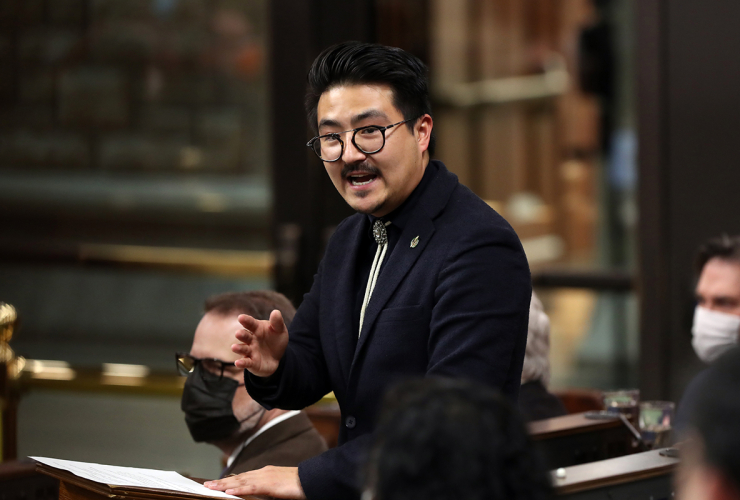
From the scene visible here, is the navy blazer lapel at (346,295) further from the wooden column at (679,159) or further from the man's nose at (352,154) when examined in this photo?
the wooden column at (679,159)

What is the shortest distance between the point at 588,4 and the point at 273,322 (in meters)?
8.16

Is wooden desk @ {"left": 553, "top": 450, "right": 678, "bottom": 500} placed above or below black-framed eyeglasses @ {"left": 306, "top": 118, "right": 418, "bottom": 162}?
below

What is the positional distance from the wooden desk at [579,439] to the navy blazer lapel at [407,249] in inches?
26.9

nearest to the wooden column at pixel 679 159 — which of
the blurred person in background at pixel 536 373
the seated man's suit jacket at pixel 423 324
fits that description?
the blurred person in background at pixel 536 373

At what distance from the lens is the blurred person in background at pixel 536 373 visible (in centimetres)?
276

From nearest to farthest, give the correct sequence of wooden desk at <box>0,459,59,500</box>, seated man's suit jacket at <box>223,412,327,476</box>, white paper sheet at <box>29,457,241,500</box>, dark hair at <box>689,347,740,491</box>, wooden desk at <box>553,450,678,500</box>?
1. dark hair at <box>689,347,740,491</box>
2. white paper sheet at <box>29,457,241,500</box>
3. wooden desk at <box>553,450,678,500</box>
4. seated man's suit jacket at <box>223,412,327,476</box>
5. wooden desk at <box>0,459,59,500</box>

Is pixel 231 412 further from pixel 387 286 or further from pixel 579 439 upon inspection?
pixel 579 439

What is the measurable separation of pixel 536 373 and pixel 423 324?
2.95 feet

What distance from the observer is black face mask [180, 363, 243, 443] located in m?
2.42

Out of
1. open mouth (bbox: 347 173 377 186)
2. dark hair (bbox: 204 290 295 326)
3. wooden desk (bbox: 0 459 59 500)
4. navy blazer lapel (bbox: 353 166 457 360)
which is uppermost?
open mouth (bbox: 347 173 377 186)

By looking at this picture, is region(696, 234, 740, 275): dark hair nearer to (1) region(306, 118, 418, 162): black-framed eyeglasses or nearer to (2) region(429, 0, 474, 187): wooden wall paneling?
(1) region(306, 118, 418, 162): black-framed eyeglasses

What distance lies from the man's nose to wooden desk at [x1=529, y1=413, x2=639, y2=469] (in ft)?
2.91

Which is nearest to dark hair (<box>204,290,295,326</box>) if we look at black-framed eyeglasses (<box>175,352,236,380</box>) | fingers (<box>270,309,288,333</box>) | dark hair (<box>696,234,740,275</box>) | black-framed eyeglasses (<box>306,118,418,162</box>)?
black-framed eyeglasses (<box>175,352,236,380</box>)

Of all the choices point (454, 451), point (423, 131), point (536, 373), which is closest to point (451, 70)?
point (536, 373)
